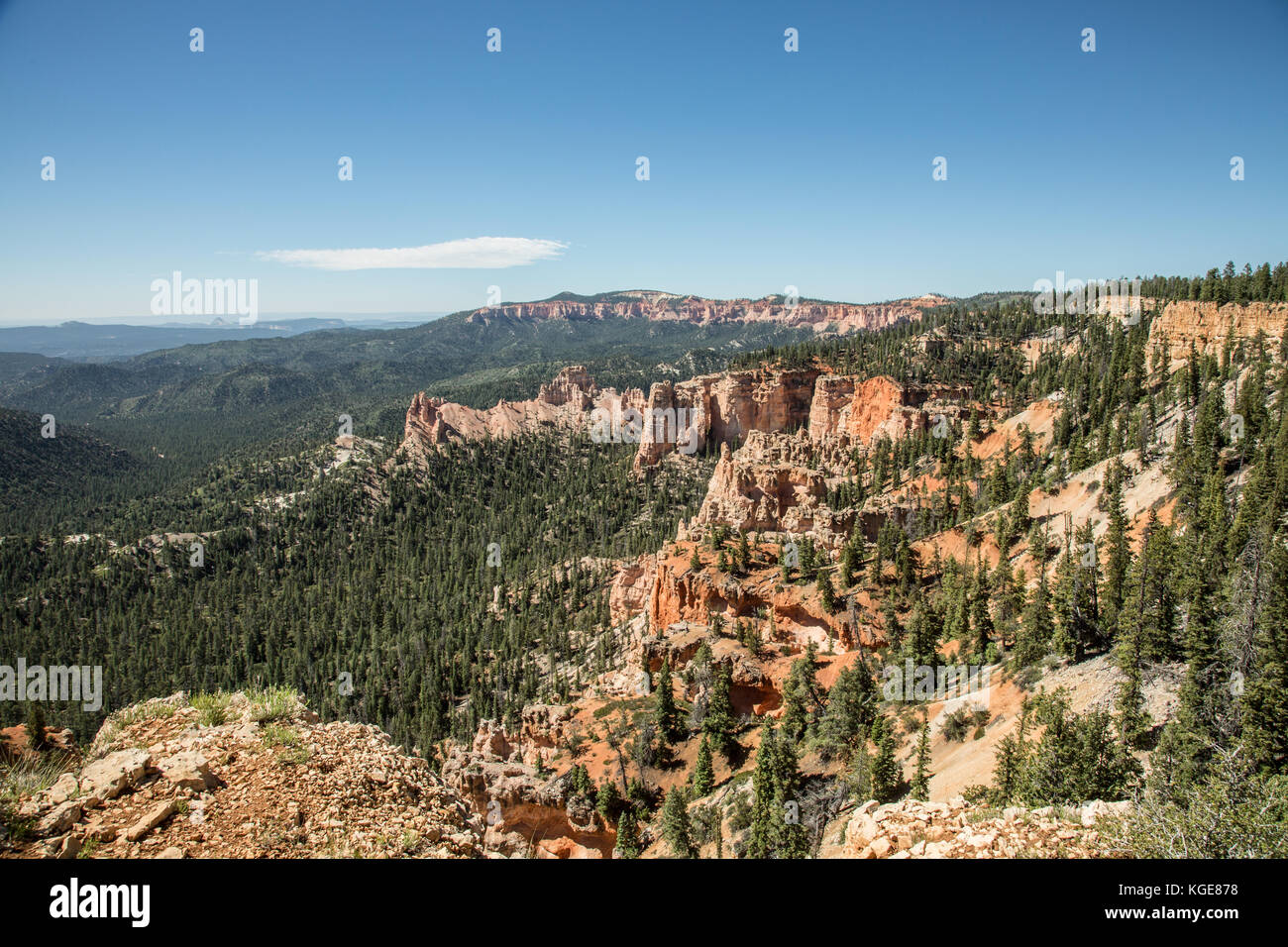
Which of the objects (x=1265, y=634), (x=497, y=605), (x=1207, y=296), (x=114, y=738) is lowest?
(x=497, y=605)

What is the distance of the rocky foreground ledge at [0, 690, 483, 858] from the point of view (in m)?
7.46

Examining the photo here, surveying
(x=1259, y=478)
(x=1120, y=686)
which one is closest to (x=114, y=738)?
(x=1120, y=686)

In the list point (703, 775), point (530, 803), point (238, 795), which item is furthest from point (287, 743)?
point (703, 775)

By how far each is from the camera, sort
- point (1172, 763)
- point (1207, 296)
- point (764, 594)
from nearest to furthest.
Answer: point (1172, 763), point (764, 594), point (1207, 296)

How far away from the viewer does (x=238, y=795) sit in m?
8.67

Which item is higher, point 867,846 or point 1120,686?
point 867,846

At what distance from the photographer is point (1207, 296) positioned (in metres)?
72.1

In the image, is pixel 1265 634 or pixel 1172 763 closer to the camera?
pixel 1172 763

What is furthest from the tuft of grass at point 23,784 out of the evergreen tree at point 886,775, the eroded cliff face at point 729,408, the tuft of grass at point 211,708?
the eroded cliff face at point 729,408

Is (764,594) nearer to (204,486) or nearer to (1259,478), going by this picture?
(1259,478)

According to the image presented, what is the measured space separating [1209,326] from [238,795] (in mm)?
92378

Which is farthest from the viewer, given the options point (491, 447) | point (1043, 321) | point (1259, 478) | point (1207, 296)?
point (491, 447)

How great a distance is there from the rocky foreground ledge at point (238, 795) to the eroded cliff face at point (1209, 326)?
78.4m
